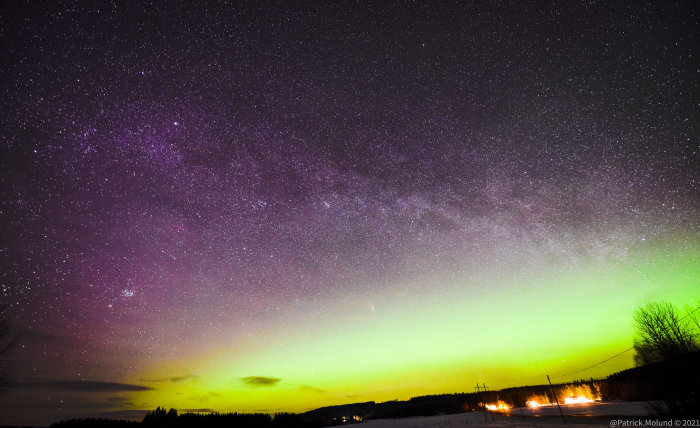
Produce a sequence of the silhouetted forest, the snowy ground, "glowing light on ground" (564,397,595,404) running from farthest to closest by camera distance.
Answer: "glowing light on ground" (564,397,595,404) < the snowy ground < the silhouetted forest

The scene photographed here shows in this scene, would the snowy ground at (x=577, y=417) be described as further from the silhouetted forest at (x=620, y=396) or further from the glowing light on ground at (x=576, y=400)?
the glowing light on ground at (x=576, y=400)

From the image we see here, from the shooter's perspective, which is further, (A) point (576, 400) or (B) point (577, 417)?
(A) point (576, 400)

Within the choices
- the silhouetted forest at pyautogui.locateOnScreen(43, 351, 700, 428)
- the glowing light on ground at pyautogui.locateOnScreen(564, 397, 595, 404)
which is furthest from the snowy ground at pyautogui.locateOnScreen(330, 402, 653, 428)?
the glowing light on ground at pyautogui.locateOnScreen(564, 397, 595, 404)

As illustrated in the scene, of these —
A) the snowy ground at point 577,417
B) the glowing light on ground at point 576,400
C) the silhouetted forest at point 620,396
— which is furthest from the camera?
the glowing light on ground at point 576,400

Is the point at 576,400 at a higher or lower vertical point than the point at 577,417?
lower

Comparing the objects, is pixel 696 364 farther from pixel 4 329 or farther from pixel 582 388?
pixel 4 329

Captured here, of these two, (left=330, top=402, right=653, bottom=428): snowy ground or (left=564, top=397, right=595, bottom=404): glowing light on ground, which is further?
(left=564, top=397, right=595, bottom=404): glowing light on ground

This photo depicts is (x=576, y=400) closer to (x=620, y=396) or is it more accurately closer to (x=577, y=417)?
(x=620, y=396)

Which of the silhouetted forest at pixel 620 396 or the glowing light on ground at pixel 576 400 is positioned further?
the glowing light on ground at pixel 576 400

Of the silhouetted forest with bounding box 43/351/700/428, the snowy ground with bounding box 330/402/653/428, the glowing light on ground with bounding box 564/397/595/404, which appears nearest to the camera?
the silhouetted forest with bounding box 43/351/700/428

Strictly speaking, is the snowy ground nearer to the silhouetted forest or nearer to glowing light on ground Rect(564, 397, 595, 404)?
the silhouetted forest

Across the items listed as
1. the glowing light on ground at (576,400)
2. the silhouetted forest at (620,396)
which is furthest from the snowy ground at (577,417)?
the glowing light on ground at (576,400)

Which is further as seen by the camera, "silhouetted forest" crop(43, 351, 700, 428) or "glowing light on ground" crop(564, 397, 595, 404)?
"glowing light on ground" crop(564, 397, 595, 404)

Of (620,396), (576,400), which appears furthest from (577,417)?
(576,400)
